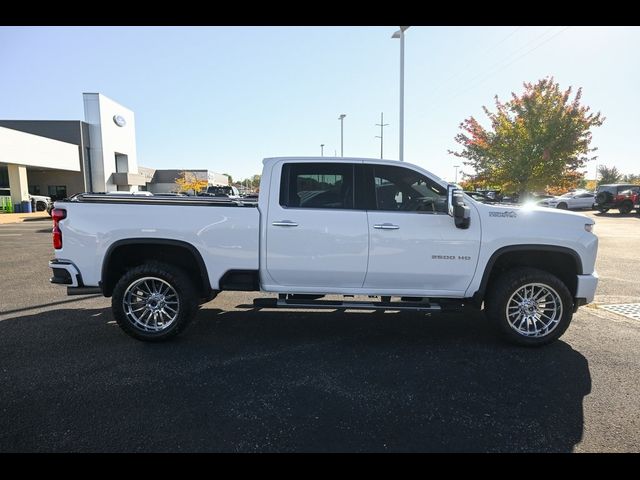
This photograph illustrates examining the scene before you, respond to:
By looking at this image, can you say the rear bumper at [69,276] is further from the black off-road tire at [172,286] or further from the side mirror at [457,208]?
the side mirror at [457,208]

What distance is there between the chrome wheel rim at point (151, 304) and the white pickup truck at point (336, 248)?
1 centimetres

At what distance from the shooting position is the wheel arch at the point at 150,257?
4.32 m

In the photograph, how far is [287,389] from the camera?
11.2 ft

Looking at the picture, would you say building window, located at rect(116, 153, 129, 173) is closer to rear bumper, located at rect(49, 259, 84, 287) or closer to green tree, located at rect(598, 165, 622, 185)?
rear bumper, located at rect(49, 259, 84, 287)

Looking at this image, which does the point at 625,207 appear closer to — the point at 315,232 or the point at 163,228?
the point at 315,232

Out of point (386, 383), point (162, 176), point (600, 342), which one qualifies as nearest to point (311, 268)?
point (386, 383)

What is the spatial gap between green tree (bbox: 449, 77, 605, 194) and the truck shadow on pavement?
1412 centimetres

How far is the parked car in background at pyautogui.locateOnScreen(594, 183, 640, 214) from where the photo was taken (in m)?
24.1

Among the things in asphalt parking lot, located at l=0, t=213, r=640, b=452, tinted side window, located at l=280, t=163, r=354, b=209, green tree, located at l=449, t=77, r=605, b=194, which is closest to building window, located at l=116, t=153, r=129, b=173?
green tree, located at l=449, t=77, r=605, b=194

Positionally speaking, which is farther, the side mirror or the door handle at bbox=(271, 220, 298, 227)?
the door handle at bbox=(271, 220, 298, 227)

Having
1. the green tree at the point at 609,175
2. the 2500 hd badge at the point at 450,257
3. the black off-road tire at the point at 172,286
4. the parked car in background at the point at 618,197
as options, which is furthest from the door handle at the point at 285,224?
the green tree at the point at 609,175

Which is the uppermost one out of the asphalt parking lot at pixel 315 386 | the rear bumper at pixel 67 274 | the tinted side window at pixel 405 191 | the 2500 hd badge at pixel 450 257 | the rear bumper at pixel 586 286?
the tinted side window at pixel 405 191

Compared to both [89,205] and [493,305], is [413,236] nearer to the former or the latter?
[493,305]

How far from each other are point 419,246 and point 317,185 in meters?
1.35
